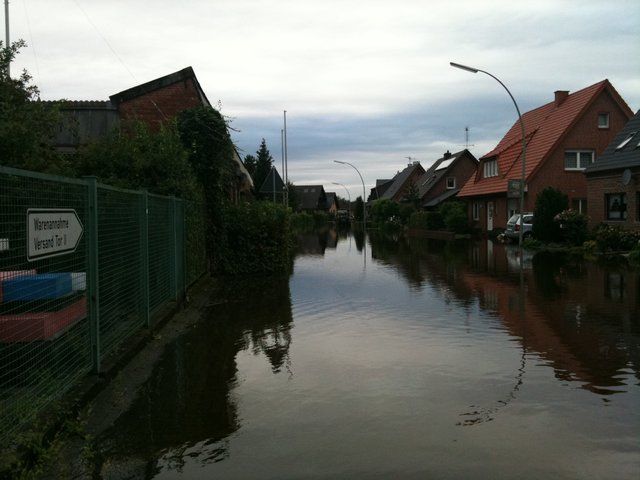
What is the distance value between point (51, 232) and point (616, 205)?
27.6 meters

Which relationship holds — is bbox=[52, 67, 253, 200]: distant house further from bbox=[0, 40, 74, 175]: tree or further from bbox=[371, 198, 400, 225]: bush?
bbox=[371, 198, 400, 225]: bush

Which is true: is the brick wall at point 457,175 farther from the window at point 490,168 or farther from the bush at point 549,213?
the bush at point 549,213

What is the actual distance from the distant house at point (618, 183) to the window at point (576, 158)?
6982 millimetres

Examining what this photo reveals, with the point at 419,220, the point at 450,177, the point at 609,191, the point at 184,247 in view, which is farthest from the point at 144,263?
the point at 450,177

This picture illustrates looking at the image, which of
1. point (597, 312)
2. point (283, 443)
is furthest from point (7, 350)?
point (597, 312)

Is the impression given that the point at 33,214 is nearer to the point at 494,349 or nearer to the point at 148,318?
the point at 148,318

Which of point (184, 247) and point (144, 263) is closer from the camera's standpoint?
point (144, 263)

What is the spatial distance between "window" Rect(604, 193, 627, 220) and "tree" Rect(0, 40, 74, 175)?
2422 cm

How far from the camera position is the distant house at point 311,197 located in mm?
124500

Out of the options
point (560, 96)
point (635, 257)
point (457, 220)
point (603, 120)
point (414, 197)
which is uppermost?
point (560, 96)

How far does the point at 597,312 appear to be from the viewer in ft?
34.3

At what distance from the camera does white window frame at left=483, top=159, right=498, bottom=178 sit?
43.0 metres

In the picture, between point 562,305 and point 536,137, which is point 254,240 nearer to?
point 562,305

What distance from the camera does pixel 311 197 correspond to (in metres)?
126
